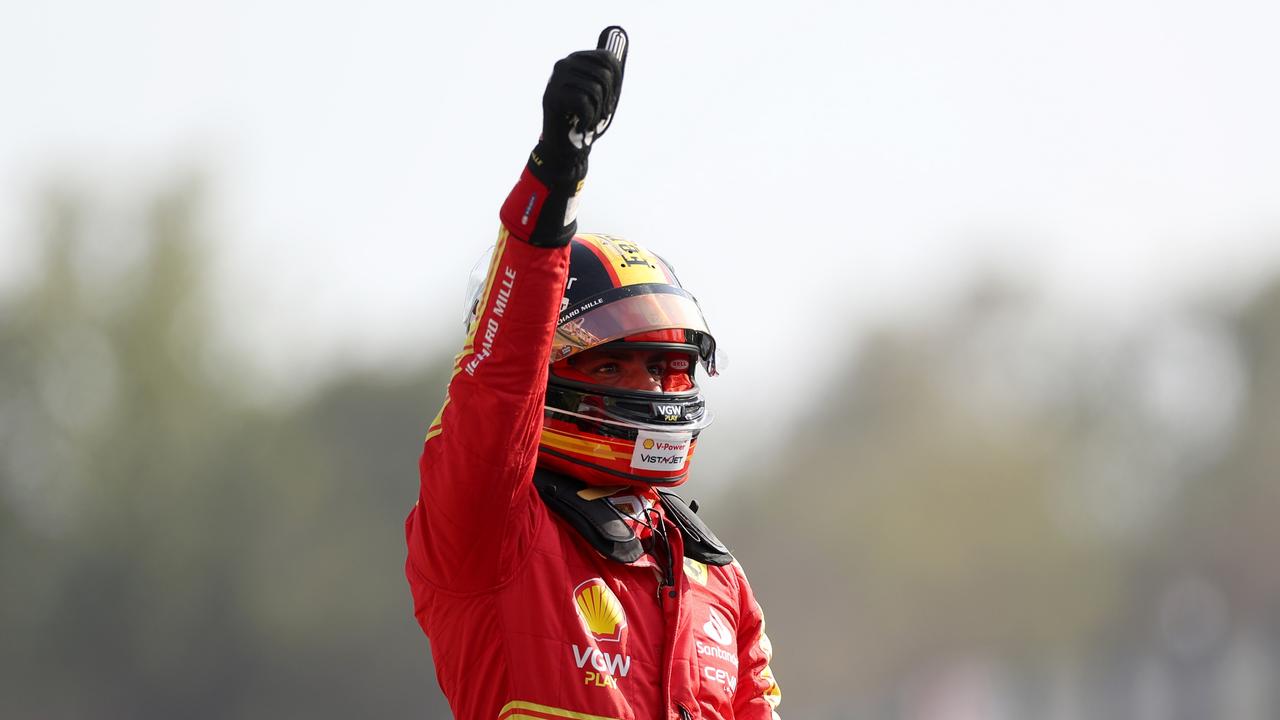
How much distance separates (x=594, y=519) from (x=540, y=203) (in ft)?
3.70

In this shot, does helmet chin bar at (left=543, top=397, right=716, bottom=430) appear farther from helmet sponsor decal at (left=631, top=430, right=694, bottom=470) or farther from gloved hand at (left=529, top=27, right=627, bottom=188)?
gloved hand at (left=529, top=27, right=627, bottom=188)

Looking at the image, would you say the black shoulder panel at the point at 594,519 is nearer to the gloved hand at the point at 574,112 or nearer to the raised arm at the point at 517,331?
the raised arm at the point at 517,331

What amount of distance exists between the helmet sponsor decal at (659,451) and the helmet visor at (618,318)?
13.3 inches

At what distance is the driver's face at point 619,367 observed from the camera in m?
5.03

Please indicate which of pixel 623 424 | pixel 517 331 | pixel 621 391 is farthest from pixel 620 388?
pixel 517 331

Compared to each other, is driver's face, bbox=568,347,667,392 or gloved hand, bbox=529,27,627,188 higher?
gloved hand, bbox=529,27,627,188

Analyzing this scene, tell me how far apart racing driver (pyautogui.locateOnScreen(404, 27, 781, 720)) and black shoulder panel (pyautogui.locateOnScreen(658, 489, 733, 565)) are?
0.03ft

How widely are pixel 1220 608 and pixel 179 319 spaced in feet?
88.3

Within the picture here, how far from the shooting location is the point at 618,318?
495 cm

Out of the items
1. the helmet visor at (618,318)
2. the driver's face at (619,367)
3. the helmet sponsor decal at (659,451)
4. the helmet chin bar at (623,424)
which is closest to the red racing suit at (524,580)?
the helmet sponsor decal at (659,451)

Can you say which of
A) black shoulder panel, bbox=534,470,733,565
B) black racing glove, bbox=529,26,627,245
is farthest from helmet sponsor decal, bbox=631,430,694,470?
black racing glove, bbox=529,26,627,245

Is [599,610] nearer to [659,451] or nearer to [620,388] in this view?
[659,451]

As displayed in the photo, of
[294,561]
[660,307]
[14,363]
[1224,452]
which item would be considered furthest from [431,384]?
[660,307]

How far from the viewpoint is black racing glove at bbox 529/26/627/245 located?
3818mm
